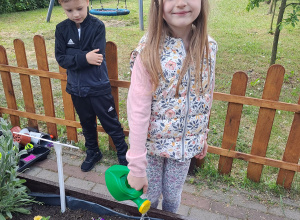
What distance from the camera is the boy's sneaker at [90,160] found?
2.94 metres

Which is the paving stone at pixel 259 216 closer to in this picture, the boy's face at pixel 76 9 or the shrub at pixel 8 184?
the shrub at pixel 8 184

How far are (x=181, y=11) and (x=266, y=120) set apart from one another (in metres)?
1.63

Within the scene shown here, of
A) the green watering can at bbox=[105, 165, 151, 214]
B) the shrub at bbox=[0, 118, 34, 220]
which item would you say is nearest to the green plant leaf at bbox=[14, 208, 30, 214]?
the shrub at bbox=[0, 118, 34, 220]

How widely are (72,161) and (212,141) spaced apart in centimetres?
160

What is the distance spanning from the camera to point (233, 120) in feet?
8.87

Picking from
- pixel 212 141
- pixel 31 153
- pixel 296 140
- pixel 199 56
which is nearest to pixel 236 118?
pixel 296 140

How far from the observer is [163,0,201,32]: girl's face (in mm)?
1329

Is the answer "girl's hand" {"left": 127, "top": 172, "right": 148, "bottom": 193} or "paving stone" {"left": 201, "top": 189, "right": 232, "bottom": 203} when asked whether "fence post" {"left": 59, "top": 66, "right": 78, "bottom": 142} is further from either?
"girl's hand" {"left": 127, "top": 172, "right": 148, "bottom": 193}

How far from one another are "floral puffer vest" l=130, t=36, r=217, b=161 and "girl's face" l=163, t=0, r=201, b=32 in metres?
0.12

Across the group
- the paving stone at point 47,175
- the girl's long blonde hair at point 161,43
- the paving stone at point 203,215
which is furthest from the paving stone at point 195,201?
the girl's long blonde hair at point 161,43

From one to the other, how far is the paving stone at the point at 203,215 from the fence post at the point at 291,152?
736mm

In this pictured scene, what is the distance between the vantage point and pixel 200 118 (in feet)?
5.33

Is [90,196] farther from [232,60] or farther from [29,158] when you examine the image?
[232,60]

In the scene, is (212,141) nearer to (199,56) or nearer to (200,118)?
(200,118)
